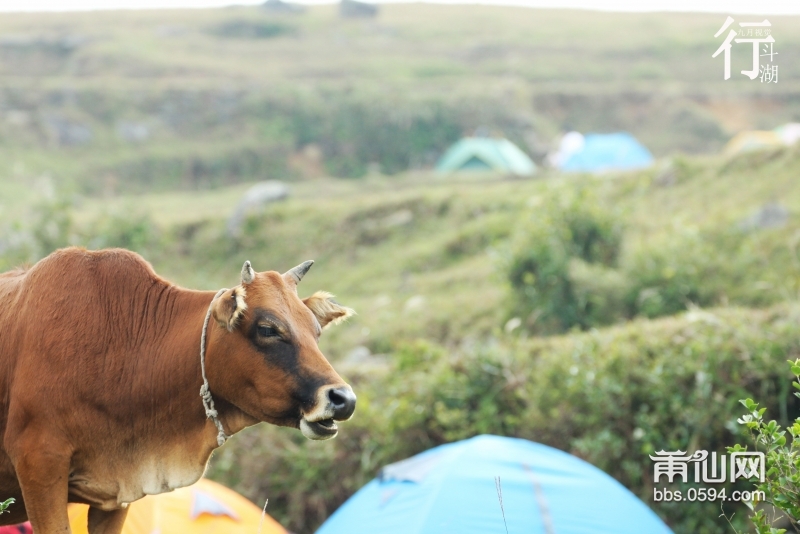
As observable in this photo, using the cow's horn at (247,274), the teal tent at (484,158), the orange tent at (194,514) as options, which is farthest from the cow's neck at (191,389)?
the teal tent at (484,158)

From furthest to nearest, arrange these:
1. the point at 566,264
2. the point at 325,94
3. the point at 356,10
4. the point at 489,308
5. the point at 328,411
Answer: the point at 356,10 < the point at 325,94 < the point at 489,308 < the point at 566,264 < the point at 328,411

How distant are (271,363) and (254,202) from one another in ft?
72.6

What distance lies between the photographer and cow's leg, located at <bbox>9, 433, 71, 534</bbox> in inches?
163

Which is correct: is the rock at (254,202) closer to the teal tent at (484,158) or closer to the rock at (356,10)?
the teal tent at (484,158)

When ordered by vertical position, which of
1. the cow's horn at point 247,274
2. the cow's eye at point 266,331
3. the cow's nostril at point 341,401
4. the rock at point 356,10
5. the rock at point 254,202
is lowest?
the rock at point 254,202

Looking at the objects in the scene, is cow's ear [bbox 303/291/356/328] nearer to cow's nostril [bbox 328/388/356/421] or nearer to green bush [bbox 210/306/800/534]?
cow's nostril [bbox 328/388/356/421]

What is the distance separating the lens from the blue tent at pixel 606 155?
34.0m

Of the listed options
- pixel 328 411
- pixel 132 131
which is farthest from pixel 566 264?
pixel 132 131

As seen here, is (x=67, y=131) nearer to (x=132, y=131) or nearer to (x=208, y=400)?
(x=132, y=131)

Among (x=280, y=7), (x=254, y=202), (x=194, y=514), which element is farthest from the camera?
(x=280, y=7)

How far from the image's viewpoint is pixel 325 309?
4598 mm

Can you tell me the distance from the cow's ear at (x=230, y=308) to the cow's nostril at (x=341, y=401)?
22.0 inches

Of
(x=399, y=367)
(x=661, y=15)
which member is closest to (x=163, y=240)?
(x=399, y=367)

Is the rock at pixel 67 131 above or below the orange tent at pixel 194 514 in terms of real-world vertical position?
below
